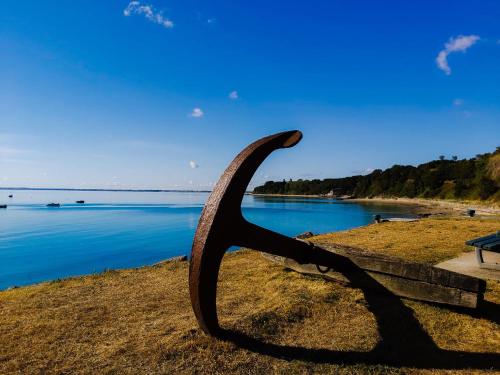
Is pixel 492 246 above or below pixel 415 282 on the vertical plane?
above

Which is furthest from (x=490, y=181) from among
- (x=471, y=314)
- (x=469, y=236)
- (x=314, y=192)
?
(x=314, y=192)

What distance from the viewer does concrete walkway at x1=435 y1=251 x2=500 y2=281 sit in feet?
20.5

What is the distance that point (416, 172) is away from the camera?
356 feet

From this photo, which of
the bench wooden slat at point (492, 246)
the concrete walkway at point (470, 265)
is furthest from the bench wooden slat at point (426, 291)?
the bench wooden slat at point (492, 246)

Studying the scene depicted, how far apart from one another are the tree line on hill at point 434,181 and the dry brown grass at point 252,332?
54.0 metres

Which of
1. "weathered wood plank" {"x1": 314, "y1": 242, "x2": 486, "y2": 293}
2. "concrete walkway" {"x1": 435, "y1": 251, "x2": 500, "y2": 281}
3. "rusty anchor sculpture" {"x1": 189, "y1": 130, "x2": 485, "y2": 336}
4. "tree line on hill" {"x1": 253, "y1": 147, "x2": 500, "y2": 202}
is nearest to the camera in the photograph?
"rusty anchor sculpture" {"x1": 189, "y1": 130, "x2": 485, "y2": 336}

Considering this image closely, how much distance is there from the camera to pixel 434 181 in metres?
89.4

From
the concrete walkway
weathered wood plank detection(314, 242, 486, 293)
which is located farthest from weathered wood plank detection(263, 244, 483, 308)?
the concrete walkway

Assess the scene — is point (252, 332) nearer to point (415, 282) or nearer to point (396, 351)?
point (396, 351)

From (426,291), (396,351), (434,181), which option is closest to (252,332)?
(396,351)

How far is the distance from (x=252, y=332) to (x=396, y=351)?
1.56 m

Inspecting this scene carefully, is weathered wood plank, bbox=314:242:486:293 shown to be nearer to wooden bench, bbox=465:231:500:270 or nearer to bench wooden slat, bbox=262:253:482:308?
bench wooden slat, bbox=262:253:482:308

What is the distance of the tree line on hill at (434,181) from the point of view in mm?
57438

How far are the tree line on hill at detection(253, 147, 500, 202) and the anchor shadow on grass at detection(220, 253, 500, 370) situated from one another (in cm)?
5424
